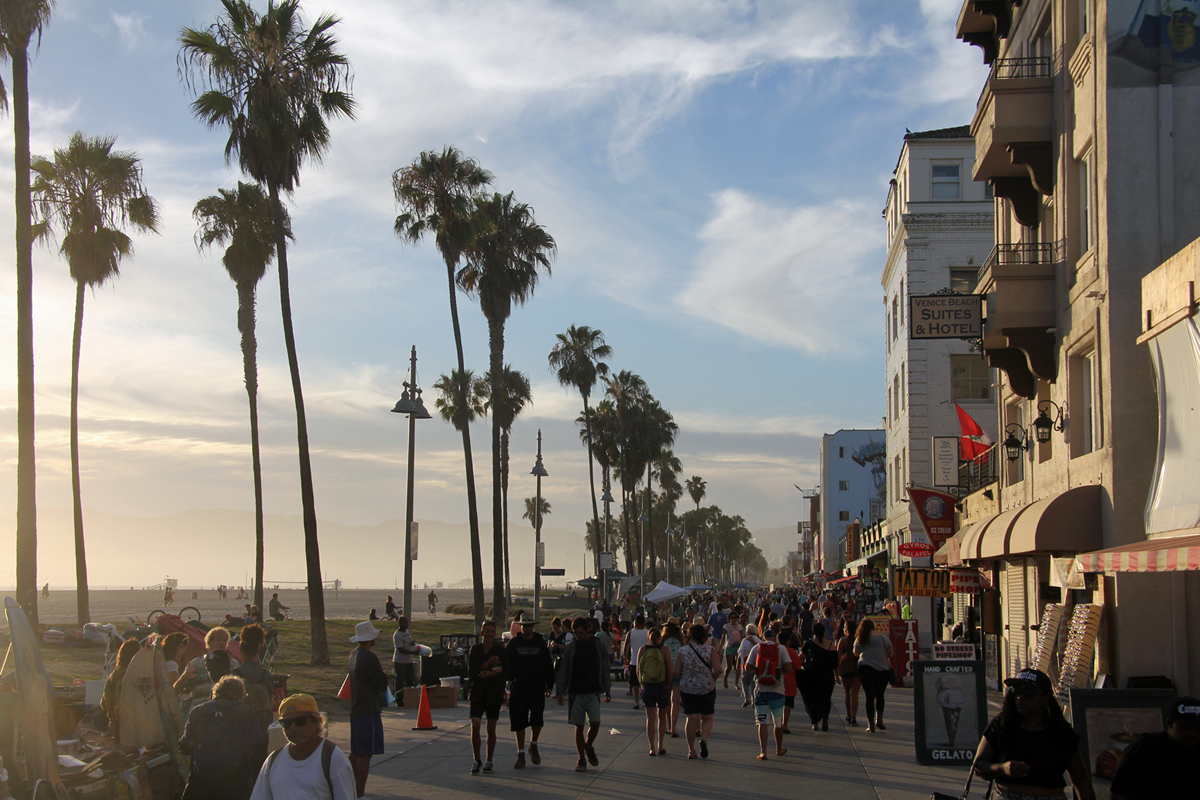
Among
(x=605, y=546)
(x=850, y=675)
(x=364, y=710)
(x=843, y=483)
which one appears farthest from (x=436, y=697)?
(x=843, y=483)

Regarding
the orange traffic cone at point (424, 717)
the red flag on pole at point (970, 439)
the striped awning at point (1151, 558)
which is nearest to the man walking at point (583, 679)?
the orange traffic cone at point (424, 717)

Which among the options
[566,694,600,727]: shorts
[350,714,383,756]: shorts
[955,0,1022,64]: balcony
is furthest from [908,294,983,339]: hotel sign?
[350,714,383,756]: shorts

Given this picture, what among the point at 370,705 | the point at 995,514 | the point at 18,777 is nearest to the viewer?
the point at 18,777

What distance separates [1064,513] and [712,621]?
11595 millimetres

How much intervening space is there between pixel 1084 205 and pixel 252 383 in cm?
3105

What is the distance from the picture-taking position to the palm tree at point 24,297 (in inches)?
750

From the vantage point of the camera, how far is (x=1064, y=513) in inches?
561

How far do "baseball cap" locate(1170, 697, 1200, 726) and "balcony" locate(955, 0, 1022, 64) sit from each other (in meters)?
16.3

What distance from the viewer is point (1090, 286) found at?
1473cm

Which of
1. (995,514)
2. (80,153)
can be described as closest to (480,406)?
(80,153)

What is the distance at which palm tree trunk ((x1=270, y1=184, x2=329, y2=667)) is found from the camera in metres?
24.1

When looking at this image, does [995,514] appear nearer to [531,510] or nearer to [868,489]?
[868,489]

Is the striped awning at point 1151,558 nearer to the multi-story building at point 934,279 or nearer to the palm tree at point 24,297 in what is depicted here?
the palm tree at point 24,297

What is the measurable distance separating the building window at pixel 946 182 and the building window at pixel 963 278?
2.72 m
